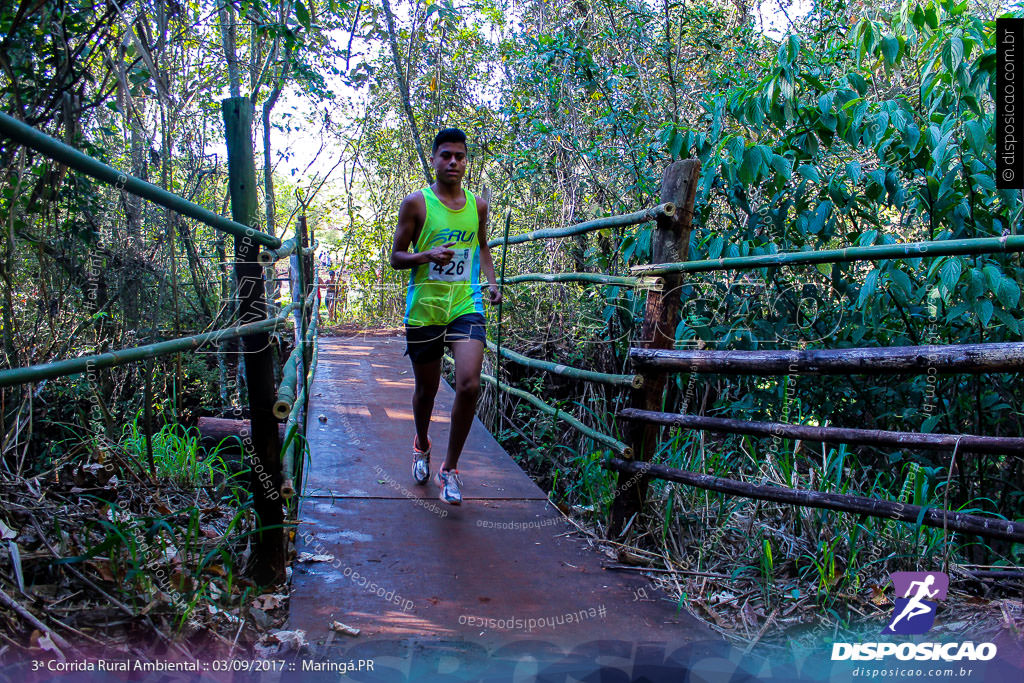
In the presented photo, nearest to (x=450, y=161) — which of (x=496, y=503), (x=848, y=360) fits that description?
(x=496, y=503)

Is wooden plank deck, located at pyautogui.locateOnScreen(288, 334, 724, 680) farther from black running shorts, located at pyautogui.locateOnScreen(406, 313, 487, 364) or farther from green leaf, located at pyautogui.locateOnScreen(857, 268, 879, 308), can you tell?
green leaf, located at pyautogui.locateOnScreen(857, 268, 879, 308)

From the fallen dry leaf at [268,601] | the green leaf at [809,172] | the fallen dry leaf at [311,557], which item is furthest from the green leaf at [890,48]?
the fallen dry leaf at [268,601]

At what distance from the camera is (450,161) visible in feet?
9.64

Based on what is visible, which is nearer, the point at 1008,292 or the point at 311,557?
the point at 311,557

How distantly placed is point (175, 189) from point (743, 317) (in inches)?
172

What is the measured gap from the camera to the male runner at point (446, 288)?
115 inches

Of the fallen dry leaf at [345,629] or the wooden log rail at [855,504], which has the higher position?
the wooden log rail at [855,504]

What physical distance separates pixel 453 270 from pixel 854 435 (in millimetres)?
1572

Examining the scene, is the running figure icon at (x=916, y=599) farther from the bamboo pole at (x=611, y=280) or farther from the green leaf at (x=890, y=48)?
the green leaf at (x=890, y=48)

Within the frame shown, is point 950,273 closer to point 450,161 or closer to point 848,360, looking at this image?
point 848,360

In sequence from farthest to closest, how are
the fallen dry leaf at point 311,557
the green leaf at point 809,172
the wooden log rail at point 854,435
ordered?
the green leaf at point 809,172 → the fallen dry leaf at point 311,557 → the wooden log rail at point 854,435

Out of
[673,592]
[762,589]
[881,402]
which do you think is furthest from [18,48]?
[881,402]

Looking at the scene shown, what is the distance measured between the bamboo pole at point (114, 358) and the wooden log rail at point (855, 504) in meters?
1.32

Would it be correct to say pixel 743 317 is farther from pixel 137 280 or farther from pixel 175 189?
pixel 175 189
